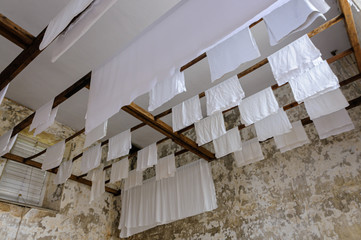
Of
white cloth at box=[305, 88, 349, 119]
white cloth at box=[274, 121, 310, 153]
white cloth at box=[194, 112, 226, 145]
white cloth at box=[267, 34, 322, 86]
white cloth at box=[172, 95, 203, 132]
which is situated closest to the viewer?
white cloth at box=[267, 34, 322, 86]

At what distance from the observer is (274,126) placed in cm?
411

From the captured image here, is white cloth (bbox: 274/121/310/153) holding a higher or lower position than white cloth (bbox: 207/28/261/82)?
lower

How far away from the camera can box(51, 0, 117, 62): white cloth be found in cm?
249

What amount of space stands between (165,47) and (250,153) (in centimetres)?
263

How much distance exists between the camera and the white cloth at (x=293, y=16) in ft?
8.13

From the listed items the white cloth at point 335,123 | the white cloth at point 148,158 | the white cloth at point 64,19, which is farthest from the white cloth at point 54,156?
the white cloth at point 335,123

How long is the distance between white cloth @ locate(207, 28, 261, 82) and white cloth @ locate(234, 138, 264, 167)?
2041 mm

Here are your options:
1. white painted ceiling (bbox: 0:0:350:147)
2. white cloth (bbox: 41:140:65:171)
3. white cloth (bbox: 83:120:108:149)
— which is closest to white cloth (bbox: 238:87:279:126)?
white painted ceiling (bbox: 0:0:350:147)

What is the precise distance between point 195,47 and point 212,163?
372 cm

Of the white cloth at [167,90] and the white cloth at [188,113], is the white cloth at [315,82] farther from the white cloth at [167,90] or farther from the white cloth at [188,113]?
the white cloth at [167,90]

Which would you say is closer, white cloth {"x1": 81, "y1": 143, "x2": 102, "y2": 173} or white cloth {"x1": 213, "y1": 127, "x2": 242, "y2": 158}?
white cloth {"x1": 213, "y1": 127, "x2": 242, "y2": 158}

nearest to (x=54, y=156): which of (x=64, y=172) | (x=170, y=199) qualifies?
(x=64, y=172)

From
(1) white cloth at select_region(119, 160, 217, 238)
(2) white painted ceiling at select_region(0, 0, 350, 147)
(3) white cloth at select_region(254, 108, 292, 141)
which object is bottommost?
(1) white cloth at select_region(119, 160, 217, 238)

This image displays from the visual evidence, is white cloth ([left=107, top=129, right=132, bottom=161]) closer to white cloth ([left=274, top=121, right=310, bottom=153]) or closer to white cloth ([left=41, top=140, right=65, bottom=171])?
white cloth ([left=41, top=140, right=65, bottom=171])
